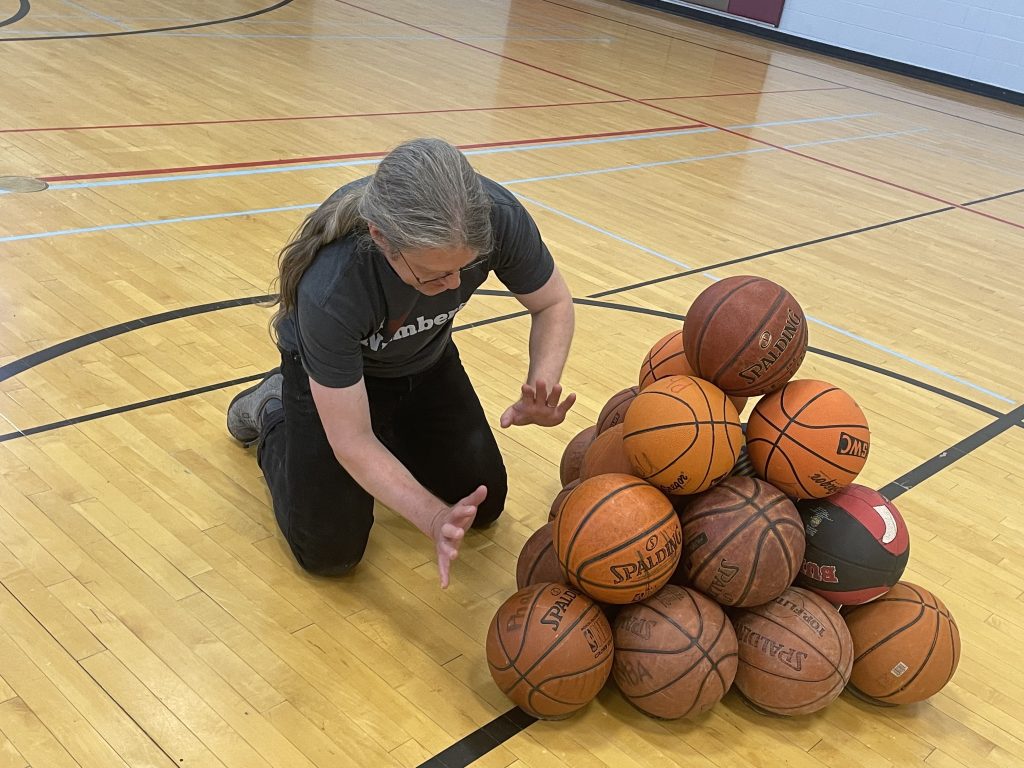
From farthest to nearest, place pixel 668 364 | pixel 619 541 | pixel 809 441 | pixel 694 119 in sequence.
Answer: pixel 694 119 < pixel 668 364 < pixel 809 441 < pixel 619 541

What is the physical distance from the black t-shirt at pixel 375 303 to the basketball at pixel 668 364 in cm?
39

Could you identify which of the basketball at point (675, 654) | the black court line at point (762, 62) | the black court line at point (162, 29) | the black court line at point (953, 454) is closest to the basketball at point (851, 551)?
the basketball at point (675, 654)

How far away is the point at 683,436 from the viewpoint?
2.43 metres

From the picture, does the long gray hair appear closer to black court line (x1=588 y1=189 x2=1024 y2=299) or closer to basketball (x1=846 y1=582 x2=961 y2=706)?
basketball (x1=846 y1=582 x2=961 y2=706)

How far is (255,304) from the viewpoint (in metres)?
4.24

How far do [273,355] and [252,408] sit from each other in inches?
29.2

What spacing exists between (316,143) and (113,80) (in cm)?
168

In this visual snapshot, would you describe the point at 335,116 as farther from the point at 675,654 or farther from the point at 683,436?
the point at 675,654

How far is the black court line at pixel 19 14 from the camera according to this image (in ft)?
26.5

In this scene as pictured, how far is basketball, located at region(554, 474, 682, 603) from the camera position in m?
2.36

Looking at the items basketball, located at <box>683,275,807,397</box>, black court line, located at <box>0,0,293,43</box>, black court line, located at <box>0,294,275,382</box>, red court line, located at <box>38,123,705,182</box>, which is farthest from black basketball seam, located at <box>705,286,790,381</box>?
black court line, located at <box>0,0,293,43</box>

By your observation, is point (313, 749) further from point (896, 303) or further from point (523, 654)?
point (896, 303)

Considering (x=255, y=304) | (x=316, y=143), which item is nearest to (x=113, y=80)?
(x=316, y=143)

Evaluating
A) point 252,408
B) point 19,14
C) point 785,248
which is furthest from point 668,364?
point 19,14
